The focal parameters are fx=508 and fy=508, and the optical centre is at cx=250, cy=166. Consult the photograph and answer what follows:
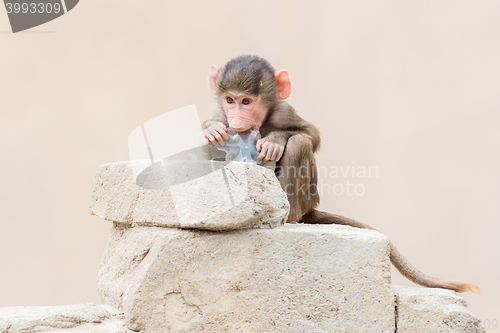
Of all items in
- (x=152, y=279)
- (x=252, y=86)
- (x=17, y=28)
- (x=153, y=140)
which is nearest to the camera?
(x=152, y=279)

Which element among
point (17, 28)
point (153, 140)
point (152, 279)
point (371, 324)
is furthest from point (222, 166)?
point (17, 28)

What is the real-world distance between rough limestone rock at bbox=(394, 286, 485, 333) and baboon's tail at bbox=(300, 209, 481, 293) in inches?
18.3

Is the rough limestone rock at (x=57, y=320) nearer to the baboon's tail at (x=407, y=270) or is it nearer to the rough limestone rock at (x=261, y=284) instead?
the rough limestone rock at (x=261, y=284)

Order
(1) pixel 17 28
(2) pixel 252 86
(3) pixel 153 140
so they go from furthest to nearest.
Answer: (1) pixel 17 28 → (2) pixel 252 86 → (3) pixel 153 140

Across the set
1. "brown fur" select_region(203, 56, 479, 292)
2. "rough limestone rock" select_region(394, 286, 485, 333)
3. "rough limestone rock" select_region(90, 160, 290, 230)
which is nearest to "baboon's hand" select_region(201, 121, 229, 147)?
"brown fur" select_region(203, 56, 479, 292)

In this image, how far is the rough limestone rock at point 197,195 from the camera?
2.13m

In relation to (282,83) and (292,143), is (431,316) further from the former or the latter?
(282,83)

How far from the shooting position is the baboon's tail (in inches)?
106

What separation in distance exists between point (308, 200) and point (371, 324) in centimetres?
107

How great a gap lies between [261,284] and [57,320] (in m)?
0.86

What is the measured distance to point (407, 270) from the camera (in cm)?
292

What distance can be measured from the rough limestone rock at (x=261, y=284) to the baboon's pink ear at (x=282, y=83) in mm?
1358

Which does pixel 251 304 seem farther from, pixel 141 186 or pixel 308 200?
pixel 308 200

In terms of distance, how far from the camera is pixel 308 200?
3131mm
